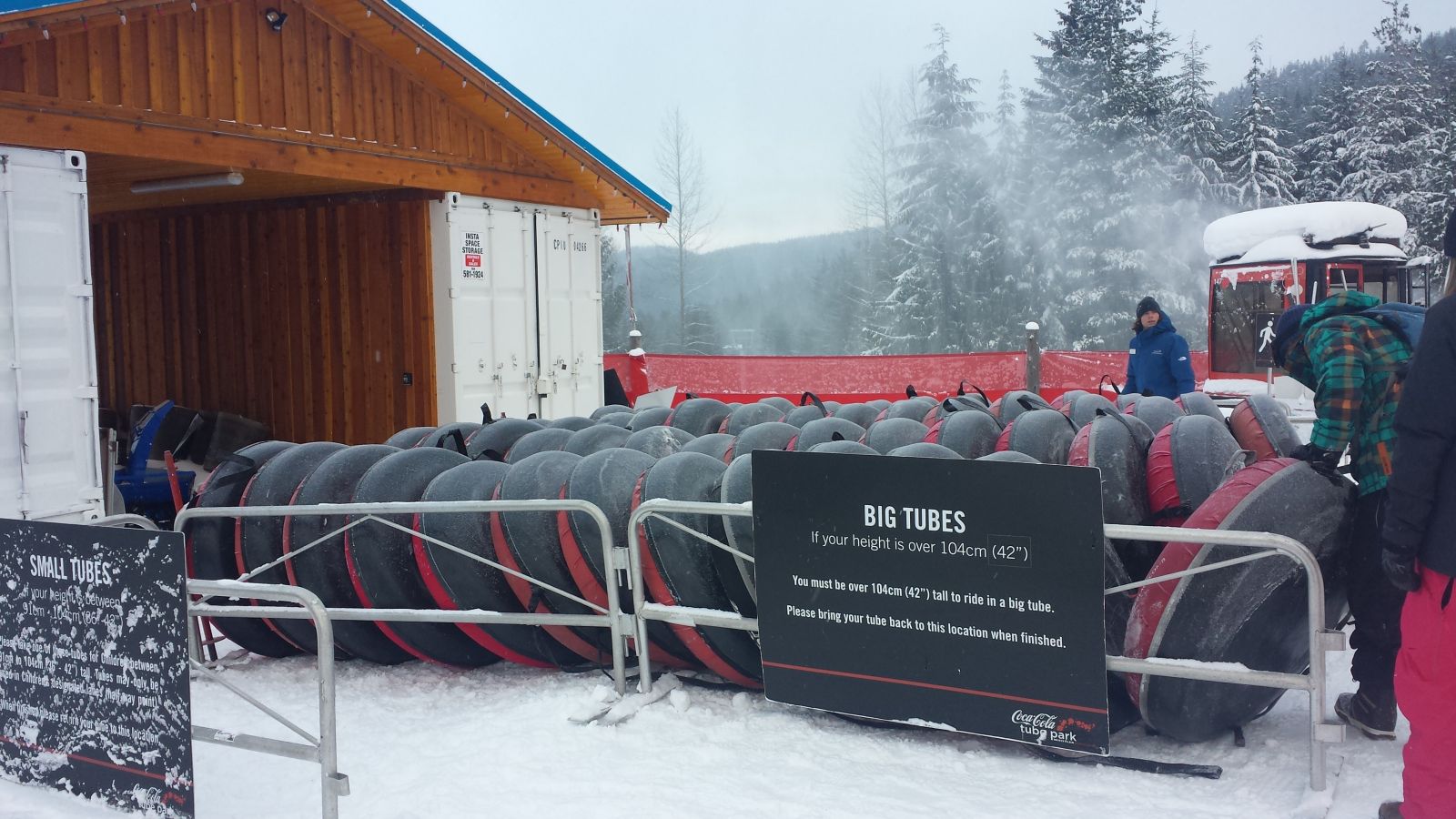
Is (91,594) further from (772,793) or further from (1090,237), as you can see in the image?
(1090,237)

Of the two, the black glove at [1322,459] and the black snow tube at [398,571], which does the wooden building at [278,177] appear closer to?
the black snow tube at [398,571]

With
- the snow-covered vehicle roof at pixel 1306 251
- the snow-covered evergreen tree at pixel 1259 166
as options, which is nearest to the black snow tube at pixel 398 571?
the snow-covered vehicle roof at pixel 1306 251

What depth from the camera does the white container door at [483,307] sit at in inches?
449

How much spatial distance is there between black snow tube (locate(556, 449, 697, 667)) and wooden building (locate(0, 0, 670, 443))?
5.43m

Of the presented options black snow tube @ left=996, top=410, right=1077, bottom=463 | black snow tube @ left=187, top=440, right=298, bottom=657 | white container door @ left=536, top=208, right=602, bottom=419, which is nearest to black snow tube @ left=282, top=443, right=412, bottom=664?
black snow tube @ left=187, top=440, right=298, bottom=657

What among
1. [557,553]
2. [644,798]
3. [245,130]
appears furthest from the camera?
[245,130]

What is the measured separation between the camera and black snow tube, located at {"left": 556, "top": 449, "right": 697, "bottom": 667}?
15.3 feet

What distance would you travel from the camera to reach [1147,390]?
31.3ft

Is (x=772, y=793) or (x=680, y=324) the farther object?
(x=680, y=324)

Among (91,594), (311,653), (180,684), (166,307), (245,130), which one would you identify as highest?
(245,130)

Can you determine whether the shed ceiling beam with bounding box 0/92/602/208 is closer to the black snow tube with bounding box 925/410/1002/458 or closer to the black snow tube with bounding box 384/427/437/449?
the black snow tube with bounding box 384/427/437/449

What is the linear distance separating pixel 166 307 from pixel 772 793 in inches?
511

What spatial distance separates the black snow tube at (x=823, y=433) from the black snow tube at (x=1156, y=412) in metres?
1.46

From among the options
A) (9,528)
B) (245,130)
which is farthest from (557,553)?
(245,130)
